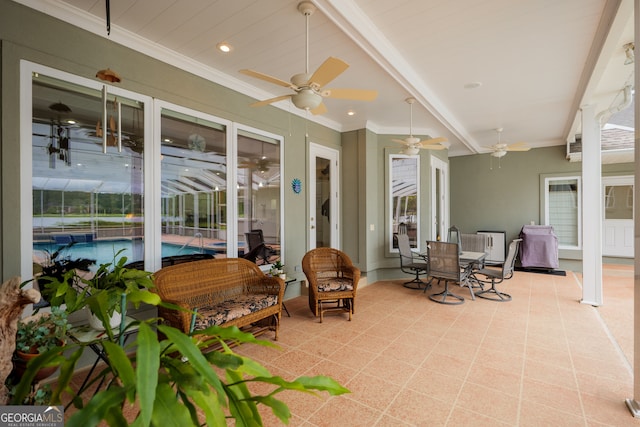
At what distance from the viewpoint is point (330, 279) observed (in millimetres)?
4262

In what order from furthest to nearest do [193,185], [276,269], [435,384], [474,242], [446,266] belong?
[474,242], [446,266], [276,269], [193,185], [435,384]

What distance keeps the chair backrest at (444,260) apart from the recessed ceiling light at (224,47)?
377 cm

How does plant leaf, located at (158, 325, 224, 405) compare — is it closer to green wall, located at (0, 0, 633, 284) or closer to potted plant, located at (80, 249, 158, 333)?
potted plant, located at (80, 249, 158, 333)

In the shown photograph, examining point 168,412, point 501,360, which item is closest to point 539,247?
point 501,360

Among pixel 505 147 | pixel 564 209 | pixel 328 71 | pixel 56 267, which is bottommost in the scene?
pixel 56 267

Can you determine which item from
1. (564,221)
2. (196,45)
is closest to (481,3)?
(196,45)

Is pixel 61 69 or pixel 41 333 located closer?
pixel 41 333

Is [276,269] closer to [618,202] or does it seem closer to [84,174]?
Result: [84,174]

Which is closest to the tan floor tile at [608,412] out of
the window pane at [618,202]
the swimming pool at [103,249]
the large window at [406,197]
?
the swimming pool at [103,249]

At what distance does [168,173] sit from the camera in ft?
10.9

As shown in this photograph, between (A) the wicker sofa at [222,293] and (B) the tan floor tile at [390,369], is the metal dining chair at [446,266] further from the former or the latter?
(A) the wicker sofa at [222,293]

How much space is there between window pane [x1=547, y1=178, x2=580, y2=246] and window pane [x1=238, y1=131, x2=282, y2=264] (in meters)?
6.84

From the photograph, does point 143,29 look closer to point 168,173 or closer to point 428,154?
point 168,173

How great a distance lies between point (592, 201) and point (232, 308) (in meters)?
5.00
